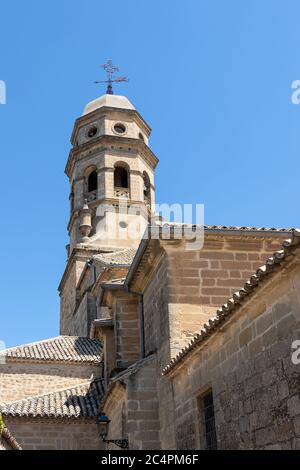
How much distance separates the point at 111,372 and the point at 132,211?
13253 millimetres

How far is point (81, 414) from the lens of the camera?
14688mm

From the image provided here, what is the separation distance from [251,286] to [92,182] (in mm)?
21828

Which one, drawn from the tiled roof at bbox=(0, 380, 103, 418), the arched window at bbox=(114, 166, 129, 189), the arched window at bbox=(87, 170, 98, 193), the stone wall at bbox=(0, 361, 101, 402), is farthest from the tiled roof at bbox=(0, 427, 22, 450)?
the arched window at bbox=(87, 170, 98, 193)

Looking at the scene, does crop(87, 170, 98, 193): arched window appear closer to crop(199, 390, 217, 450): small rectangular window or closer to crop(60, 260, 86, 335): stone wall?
crop(60, 260, 86, 335): stone wall

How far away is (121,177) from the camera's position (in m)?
26.7

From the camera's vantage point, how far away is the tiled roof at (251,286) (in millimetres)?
5016

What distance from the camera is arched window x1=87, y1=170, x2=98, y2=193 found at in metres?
26.9

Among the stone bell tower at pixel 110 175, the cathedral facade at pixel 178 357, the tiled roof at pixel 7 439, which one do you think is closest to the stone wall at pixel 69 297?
the stone bell tower at pixel 110 175

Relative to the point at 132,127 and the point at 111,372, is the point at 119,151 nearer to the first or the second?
the point at 132,127

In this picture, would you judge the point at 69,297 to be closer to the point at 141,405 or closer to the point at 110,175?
the point at 110,175

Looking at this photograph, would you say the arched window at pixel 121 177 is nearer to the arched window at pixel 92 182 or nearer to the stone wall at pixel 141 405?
the arched window at pixel 92 182

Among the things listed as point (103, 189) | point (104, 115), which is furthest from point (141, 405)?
point (104, 115)

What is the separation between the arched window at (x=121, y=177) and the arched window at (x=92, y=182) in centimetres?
100
